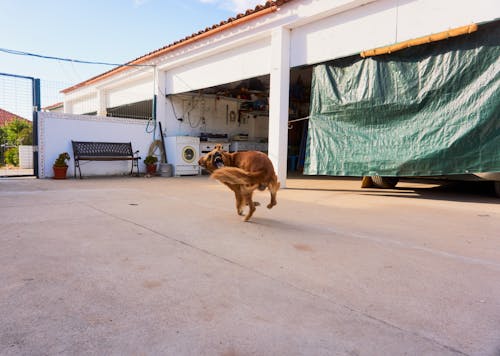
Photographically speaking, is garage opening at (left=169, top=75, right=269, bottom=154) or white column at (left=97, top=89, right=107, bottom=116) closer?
garage opening at (left=169, top=75, right=269, bottom=154)

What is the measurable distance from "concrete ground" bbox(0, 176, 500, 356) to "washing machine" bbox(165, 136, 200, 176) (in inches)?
287

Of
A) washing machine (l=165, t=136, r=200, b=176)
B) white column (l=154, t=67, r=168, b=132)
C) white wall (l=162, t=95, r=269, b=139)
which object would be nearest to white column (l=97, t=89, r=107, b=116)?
white column (l=154, t=67, r=168, b=132)

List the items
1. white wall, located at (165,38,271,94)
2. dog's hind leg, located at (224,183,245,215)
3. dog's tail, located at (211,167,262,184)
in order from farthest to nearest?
white wall, located at (165,38,271,94)
dog's hind leg, located at (224,183,245,215)
dog's tail, located at (211,167,262,184)

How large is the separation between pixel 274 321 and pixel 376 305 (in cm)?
58

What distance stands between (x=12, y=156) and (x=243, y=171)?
1553 cm

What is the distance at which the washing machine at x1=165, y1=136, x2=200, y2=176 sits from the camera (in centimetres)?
1144

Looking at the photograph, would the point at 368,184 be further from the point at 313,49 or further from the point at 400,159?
the point at 313,49

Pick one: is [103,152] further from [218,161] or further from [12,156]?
[218,161]

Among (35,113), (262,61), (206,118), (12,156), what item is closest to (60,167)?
(35,113)

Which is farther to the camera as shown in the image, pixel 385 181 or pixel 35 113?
pixel 35 113

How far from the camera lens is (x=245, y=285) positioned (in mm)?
2084

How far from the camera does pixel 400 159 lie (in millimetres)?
6395

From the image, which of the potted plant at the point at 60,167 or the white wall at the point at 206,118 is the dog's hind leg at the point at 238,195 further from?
the white wall at the point at 206,118

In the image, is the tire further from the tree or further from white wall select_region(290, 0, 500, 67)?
the tree
